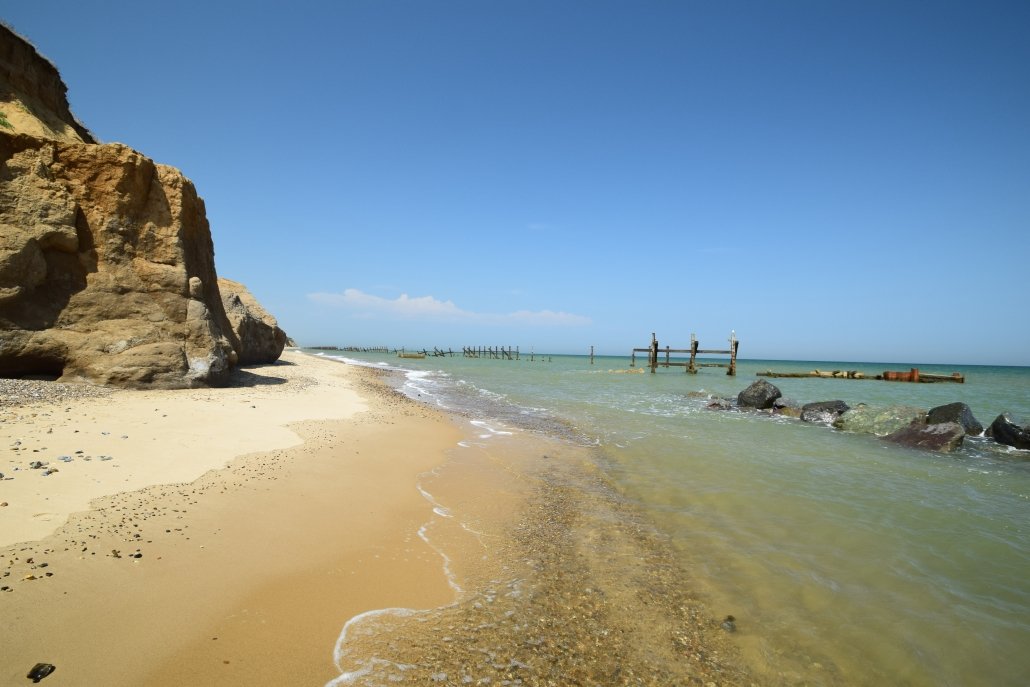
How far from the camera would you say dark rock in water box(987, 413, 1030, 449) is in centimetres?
1115

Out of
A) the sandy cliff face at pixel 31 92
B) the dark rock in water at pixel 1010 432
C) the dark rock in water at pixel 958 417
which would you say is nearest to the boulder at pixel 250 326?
the sandy cliff face at pixel 31 92

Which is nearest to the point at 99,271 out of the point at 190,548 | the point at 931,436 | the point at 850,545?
the point at 190,548

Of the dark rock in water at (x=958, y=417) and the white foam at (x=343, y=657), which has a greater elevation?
the dark rock in water at (x=958, y=417)

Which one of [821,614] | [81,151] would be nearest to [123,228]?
[81,151]

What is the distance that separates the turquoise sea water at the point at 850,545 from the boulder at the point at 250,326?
Result: 51.4 ft

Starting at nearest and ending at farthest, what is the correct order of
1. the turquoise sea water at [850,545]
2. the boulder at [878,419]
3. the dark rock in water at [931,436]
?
the turquoise sea water at [850,545] < the dark rock in water at [931,436] < the boulder at [878,419]

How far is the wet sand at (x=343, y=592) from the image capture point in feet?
8.32

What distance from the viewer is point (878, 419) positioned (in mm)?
13039

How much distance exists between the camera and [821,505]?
641 cm

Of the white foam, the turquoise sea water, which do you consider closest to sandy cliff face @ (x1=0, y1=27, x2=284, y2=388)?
the white foam

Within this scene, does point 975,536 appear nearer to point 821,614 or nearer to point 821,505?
point 821,505

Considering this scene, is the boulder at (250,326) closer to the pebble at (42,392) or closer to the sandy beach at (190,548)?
the pebble at (42,392)

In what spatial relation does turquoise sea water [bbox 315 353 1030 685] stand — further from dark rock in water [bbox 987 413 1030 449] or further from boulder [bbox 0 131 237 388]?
boulder [bbox 0 131 237 388]

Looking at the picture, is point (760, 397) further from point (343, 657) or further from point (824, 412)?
point (343, 657)
